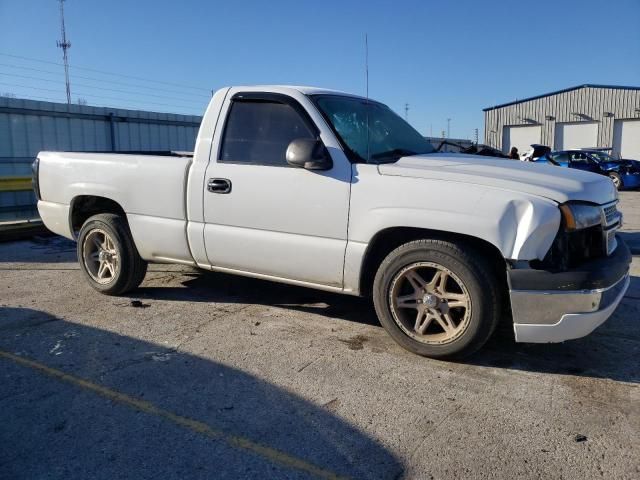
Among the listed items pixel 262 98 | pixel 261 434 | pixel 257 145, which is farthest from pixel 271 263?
pixel 261 434

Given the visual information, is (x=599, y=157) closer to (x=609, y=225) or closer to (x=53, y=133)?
(x=53, y=133)

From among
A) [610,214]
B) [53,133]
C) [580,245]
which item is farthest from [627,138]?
[580,245]

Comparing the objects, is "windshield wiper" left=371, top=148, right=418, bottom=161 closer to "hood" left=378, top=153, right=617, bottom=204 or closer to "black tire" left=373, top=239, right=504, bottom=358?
"hood" left=378, top=153, right=617, bottom=204

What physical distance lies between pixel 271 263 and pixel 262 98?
138 cm

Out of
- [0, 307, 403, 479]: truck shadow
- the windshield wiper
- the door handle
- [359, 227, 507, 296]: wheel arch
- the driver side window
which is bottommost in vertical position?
[0, 307, 403, 479]: truck shadow

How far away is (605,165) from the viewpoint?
21781 mm

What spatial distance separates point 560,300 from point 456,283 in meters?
0.67

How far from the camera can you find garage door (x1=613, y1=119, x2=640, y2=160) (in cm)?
3080

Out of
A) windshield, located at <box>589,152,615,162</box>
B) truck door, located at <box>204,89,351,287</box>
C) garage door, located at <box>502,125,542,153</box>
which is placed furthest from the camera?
garage door, located at <box>502,125,542,153</box>

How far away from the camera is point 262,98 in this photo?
4.45 metres

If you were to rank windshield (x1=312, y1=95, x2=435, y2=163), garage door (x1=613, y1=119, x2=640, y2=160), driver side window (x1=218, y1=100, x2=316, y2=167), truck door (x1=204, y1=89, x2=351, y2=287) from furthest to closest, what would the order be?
garage door (x1=613, y1=119, x2=640, y2=160)
driver side window (x1=218, y1=100, x2=316, y2=167)
windshield (x1=312, y1=95, x2=435, y2=163)
truck door (x1=204, y1=89, x2=351, y2=287)

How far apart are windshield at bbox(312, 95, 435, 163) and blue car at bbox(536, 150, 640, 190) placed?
684 inches

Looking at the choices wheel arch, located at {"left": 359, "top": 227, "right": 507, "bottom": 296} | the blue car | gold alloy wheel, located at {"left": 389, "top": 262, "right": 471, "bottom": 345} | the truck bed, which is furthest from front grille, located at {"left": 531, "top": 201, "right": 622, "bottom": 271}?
the blue car

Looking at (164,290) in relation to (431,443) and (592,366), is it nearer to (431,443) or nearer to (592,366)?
(431,443)
